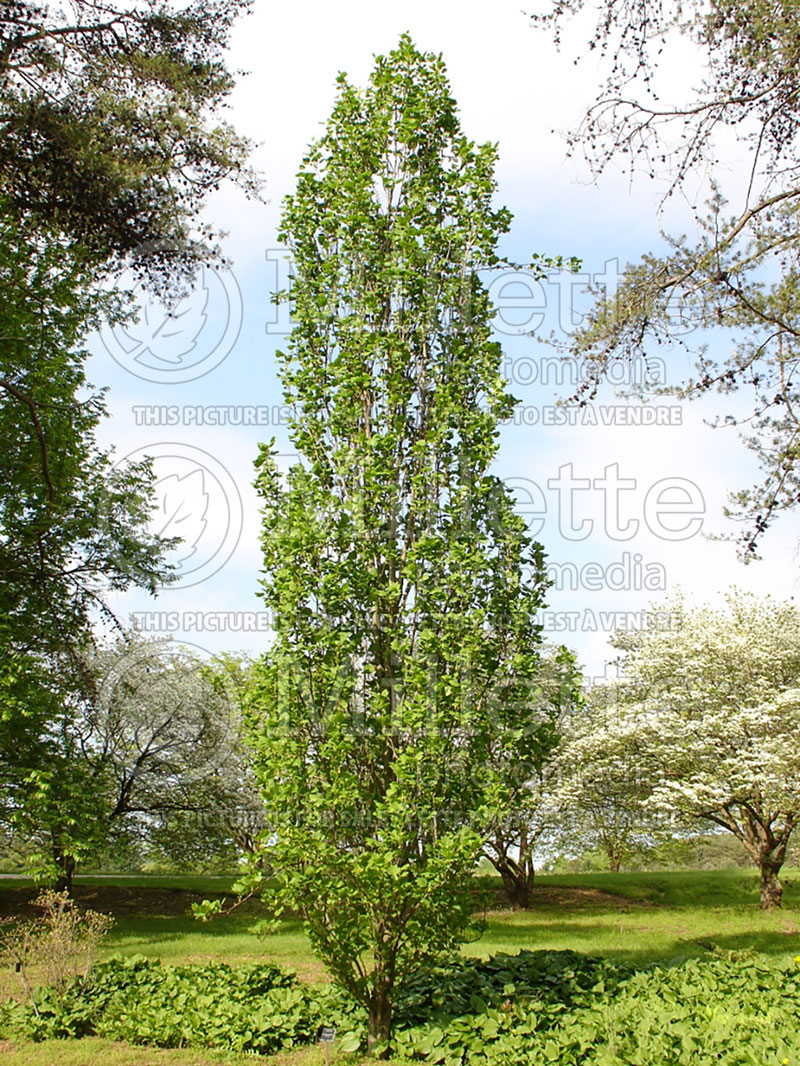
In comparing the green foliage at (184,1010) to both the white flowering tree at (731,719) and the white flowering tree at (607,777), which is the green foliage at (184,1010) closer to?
the white flowering tree at (607,777)

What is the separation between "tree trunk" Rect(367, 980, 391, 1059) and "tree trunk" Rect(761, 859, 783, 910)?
1606 centimetres

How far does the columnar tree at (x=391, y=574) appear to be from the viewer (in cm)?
699

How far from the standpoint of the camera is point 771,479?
349 inches

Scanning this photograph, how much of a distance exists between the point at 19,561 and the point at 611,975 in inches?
515

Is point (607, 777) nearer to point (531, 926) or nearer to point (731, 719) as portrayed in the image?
point (731, 719)

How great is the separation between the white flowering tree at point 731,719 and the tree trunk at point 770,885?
25 millimetres

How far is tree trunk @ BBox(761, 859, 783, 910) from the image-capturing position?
20.2 metres

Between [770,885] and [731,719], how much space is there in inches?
186

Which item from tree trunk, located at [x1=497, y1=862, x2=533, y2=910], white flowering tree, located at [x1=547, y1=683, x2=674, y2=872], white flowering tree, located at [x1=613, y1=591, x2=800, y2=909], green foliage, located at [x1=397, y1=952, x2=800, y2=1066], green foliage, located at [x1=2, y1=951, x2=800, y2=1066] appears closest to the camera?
green foliage, located at [x1=397, y1=952, x2=800, y2=1066]

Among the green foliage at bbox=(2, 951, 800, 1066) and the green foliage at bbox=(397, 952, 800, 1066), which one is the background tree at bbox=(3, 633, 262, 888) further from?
the green foliage at bbox=(397, 952, 800, 1066)

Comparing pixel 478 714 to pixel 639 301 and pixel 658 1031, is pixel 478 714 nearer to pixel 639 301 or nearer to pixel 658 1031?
pixel 658 1031

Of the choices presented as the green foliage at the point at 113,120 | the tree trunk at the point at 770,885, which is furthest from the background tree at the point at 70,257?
the tree trunk at the point at 770,885

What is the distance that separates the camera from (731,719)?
63.2 ft

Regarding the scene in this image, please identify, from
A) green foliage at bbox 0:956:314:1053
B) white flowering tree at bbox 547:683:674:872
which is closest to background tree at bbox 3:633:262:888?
white flowering tree at bbox 547:683:674:872
